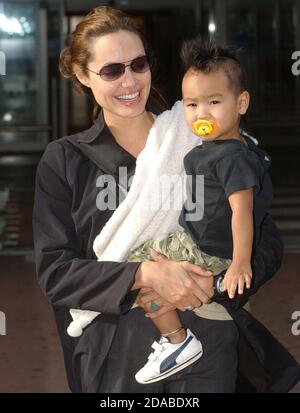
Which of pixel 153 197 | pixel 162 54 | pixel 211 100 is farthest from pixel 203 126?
pixel 162 54

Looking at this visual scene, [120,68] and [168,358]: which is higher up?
[120,68]

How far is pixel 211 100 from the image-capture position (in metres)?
2.30

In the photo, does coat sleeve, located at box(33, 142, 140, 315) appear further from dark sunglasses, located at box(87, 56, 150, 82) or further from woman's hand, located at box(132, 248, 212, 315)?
dark sunglasses, located at box(87, 56, 150, 82)

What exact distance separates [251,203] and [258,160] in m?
0.11

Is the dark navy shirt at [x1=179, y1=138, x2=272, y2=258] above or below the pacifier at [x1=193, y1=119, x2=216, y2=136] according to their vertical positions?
below

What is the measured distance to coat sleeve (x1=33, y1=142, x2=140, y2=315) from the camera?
2285mm

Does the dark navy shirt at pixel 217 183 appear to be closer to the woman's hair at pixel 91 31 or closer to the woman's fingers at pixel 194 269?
the woman's fingers at pixel 194 269

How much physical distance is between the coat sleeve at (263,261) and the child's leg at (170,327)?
0.12m

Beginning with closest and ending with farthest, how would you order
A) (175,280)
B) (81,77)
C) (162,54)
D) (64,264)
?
(175,280) < (64,264) < (81,77) < (162,54)

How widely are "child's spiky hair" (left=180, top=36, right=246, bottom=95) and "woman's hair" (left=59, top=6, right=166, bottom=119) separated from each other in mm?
108

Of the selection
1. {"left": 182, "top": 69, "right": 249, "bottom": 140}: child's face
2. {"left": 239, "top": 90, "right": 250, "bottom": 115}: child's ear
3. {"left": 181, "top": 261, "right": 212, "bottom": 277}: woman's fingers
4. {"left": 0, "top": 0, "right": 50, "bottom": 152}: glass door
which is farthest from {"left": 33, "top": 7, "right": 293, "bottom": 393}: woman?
{"left": 0, "top": 0, "right": 50, "bottom": 152}: glass door

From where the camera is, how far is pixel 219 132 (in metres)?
2.31

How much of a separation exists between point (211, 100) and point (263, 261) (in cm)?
37

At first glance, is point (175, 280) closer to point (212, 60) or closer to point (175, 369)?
point (175, 369)
